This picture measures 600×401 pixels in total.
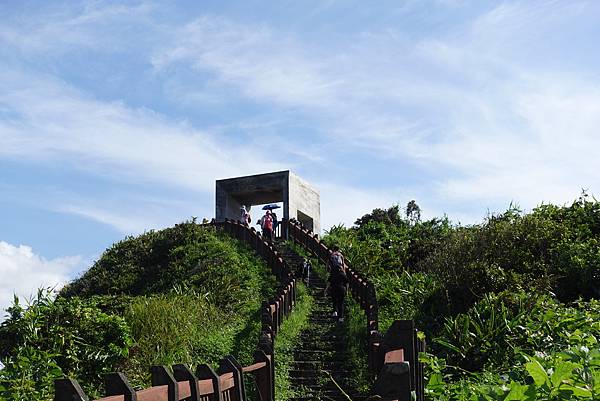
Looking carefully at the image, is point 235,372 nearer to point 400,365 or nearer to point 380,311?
point 400,365

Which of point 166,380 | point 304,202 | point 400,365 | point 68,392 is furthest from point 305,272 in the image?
point 400,365

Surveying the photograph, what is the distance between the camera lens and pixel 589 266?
1558 centimetres

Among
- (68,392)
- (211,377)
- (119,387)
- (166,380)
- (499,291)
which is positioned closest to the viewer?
(68,392)

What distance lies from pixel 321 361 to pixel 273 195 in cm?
1971

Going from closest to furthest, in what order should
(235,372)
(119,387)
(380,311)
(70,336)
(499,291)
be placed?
(119,387), (235,372), (70,336), (499,291), (380,311)

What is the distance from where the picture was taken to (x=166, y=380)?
4.05m

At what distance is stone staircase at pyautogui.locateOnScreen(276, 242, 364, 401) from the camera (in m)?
12.0

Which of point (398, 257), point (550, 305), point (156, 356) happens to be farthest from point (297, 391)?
point (398, 257)

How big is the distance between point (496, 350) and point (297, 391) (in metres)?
3.01

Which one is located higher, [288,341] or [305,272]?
[305,272]

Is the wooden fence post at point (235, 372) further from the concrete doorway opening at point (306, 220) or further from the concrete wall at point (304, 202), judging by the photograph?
the concrete doorway opening at point (306, 220)

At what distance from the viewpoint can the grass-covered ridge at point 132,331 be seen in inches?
430

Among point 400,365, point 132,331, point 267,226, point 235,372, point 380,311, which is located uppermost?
point 267,226

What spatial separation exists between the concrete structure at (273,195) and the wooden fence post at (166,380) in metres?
25.6
